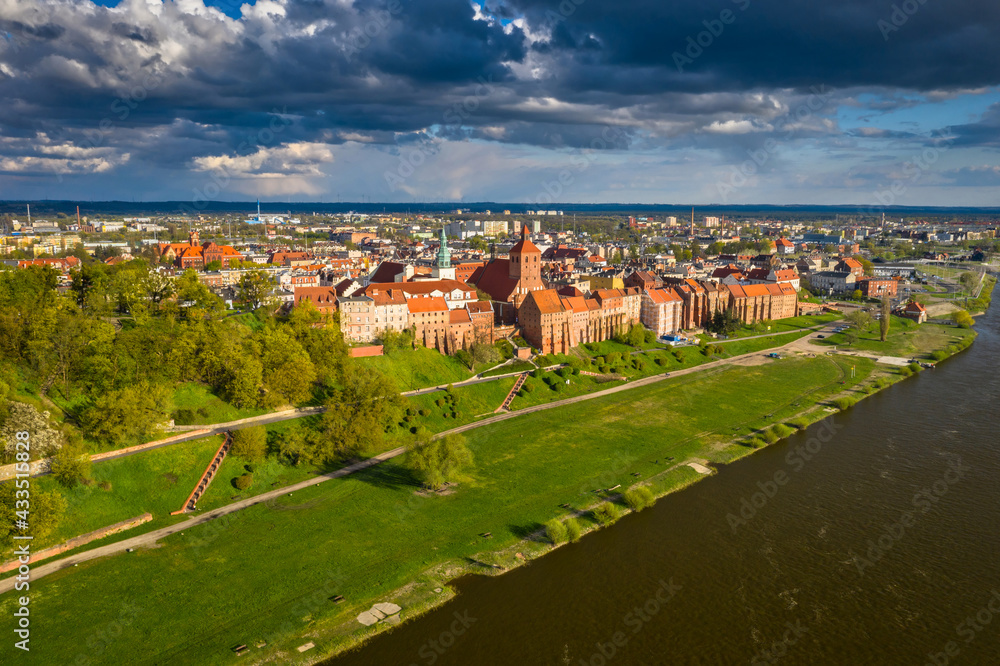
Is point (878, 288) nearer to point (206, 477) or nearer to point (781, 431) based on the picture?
point (781, 431)

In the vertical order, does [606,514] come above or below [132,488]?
below

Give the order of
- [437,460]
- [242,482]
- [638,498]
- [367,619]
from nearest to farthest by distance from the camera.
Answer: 1. [367,619]
2. [638,498]
3. [242,482]
4. [437,460]

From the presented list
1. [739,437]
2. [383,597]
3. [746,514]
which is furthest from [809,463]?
[383,597]

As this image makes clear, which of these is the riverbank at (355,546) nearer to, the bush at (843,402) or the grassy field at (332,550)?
the grassy field at (332,550)

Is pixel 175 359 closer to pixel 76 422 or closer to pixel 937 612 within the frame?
pixel 76 422

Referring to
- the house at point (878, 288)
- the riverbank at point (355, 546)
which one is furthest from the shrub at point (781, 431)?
the house at point (878, 288)

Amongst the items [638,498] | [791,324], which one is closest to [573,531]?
[638,498]
